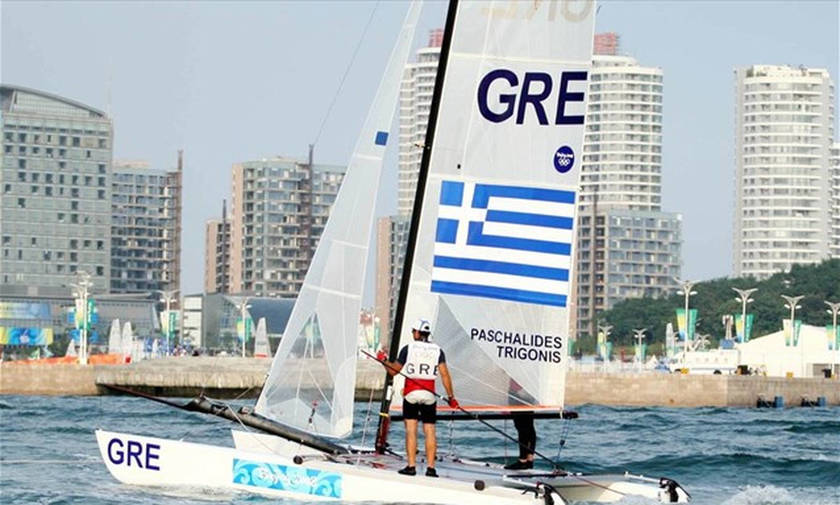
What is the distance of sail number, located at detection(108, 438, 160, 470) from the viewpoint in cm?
1797

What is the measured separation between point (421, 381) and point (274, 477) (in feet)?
5.75

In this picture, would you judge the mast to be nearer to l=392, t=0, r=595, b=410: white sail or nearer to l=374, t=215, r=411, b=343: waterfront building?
l=392, t=0, r=595, b=410: white sail

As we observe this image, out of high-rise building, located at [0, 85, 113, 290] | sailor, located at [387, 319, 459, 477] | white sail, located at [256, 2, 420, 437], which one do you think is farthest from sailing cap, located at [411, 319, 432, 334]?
high-rise building, located at [0, 85, 113, 290]

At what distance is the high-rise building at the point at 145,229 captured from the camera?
183500mm

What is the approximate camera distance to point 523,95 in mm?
18266

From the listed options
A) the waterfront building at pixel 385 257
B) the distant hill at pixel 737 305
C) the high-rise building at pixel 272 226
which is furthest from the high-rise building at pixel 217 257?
the distant hill at pixel 737 305

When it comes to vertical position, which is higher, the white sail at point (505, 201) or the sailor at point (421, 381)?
the white sail at point (505, 201)

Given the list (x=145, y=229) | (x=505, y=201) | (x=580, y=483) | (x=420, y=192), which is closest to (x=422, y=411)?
(x=580, y=483)

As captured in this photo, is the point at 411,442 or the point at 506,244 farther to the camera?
the point at 506,244

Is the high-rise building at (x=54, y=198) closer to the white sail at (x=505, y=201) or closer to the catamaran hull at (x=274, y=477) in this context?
the catamaran hull at (x=274, y=477)

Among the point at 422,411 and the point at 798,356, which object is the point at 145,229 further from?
the point at 422,411

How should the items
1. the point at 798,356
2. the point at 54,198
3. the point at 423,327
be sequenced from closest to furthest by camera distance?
the point at 423,327 → the point at 798,356 → the point at 54,198

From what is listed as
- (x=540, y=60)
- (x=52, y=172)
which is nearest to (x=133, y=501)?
(x=540, y=60)

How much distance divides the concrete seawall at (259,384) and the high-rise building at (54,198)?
9741cm
